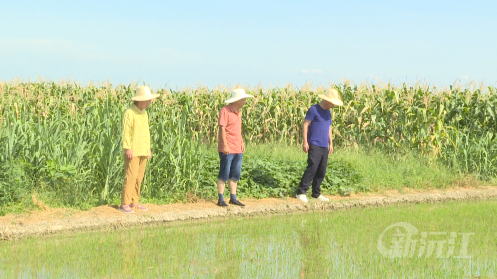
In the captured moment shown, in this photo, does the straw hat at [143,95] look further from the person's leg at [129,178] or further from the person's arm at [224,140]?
the person's arm at [224,140]

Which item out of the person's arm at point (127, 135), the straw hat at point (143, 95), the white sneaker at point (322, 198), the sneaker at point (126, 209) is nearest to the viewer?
the person's arm at point (127, 135)

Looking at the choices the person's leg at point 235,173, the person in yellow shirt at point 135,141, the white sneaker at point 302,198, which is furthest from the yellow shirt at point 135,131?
the white sneaker at point 302,198

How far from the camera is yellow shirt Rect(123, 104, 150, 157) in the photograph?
9.26 m

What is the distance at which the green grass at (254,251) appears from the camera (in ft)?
20.8

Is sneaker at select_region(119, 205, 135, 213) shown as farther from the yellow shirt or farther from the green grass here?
the yellow shirt

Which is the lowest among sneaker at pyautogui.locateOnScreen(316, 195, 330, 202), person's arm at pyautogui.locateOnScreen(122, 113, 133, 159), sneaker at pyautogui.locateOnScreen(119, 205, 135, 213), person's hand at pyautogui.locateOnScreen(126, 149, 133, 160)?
sneaker at pyautogui.locateOnScreen(316, 195, 330, 202)

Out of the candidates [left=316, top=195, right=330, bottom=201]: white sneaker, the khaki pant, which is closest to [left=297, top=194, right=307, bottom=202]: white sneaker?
[left=316, top=195, right=330, bottom=201]: white sneaker

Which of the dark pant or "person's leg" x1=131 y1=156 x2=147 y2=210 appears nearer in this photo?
"person's leg" x1=131 y1=156 x2=147 y2=210

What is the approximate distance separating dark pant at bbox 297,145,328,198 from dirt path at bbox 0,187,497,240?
15.0 inches

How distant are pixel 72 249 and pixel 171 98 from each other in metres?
13.1

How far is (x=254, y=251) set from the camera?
24.2ft

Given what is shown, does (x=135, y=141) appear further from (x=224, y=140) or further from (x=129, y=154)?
(x=224, y=140)

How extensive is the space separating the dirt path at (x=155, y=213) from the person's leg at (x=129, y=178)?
9.7 inches

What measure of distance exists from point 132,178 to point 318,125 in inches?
151
